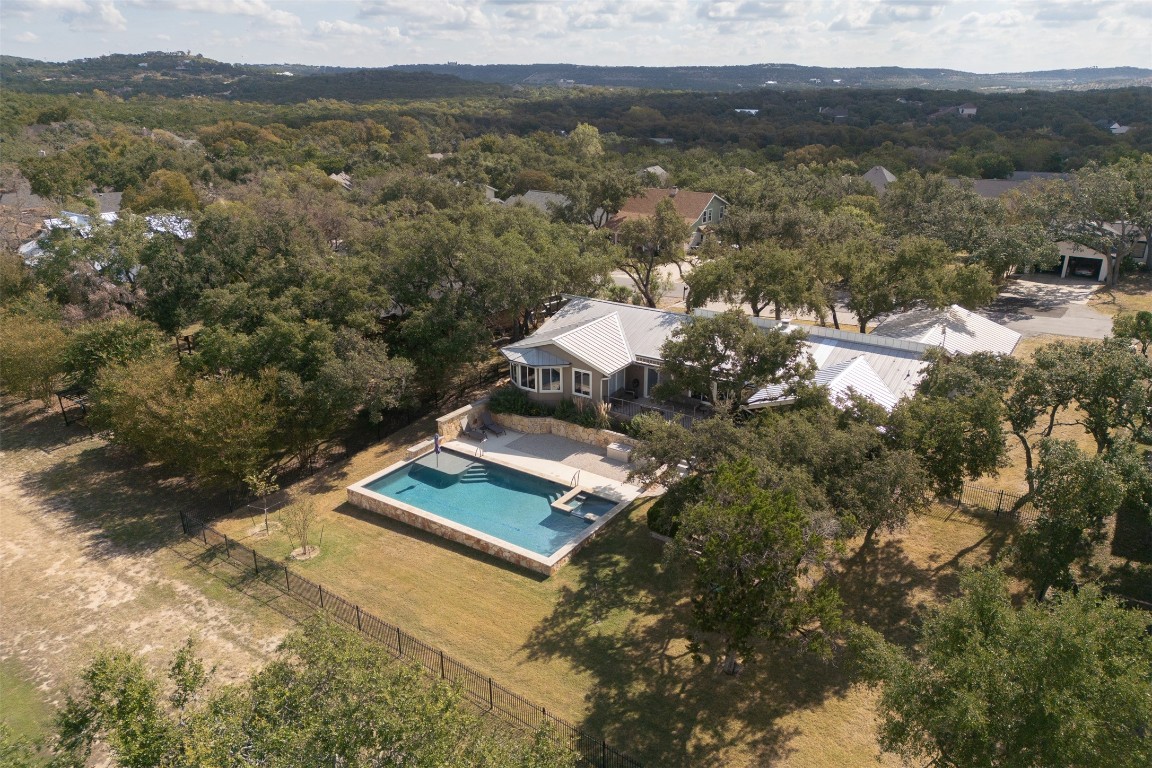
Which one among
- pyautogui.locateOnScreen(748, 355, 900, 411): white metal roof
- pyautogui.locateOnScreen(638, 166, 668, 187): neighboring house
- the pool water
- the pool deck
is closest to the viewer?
the pool water

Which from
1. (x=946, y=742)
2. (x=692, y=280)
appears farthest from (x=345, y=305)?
(x=946, y=742)

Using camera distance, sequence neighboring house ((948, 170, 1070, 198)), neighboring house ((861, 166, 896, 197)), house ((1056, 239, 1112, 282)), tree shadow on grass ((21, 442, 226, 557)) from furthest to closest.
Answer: neighboring house ((861, 166, 896, 197))
neighboring house ((948, 170, 1070, 198))
house ((1056, 239, 1112, 282))
tree shadow on grass ((21, 442, 226, 557))

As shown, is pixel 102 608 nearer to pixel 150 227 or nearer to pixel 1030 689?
pixel 1030 689

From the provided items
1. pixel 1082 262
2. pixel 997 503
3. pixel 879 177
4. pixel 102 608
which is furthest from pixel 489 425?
pixel 879 177

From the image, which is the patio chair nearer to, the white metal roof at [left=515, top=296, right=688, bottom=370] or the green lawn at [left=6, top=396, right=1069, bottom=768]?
the white metal roof at [left=515, top=296, right=688, bottom=370]

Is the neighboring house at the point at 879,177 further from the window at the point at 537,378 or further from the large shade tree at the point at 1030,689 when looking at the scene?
the large shade tree at the point at 1030,689

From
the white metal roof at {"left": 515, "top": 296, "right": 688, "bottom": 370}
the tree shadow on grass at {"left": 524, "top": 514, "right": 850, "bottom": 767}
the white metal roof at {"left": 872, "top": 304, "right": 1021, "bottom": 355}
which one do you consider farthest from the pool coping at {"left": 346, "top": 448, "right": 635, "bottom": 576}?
the white metal roof at {"left": 872, "top": 304, "right": 1021, "bottom": 355}

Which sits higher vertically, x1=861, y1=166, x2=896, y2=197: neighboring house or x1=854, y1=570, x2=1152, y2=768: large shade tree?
x1=861, y1=166, x2=896, y2=197: neighboring house

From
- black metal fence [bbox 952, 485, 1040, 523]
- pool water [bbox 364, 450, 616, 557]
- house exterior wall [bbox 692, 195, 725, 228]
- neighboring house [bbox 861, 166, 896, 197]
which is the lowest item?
pool water [bbox 364, 450, 616, 557]

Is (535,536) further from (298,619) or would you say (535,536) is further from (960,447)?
(960,447)
